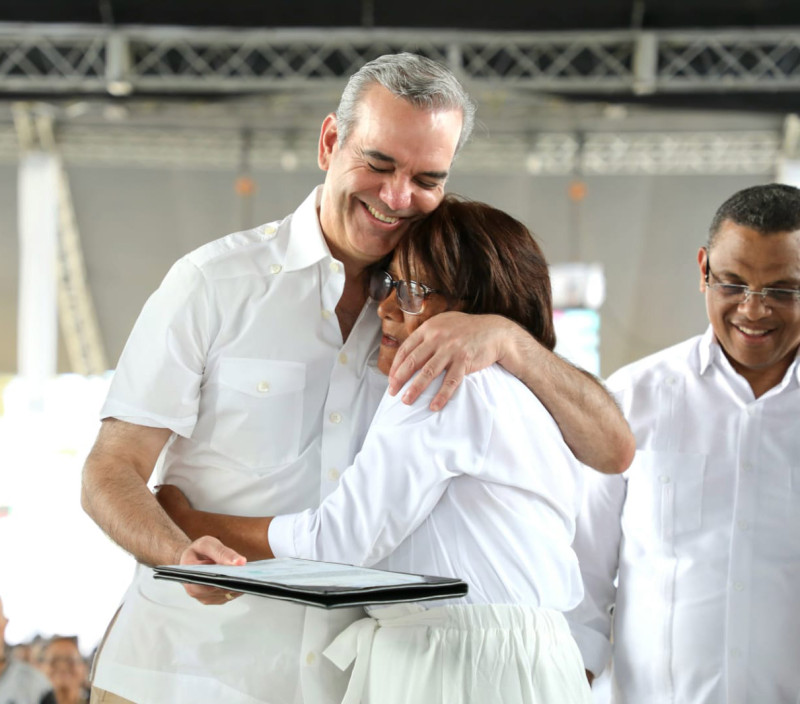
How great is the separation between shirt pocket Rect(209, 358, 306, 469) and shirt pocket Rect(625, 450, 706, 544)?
101 cm

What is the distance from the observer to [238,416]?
6.66 ft

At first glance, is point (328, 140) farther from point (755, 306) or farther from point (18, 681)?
point (18, 681)

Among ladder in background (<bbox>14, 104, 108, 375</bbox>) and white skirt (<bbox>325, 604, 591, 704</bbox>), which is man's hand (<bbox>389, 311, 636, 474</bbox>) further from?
ladder in background (<bbox>14, 104, 108, 375</bbox>)

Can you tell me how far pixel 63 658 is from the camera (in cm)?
511

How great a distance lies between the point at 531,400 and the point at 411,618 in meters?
0.40

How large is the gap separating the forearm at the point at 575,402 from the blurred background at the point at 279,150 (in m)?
4.70

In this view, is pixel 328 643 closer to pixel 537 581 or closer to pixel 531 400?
pixel 537 581

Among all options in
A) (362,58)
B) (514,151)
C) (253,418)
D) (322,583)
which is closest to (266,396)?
(253,418)

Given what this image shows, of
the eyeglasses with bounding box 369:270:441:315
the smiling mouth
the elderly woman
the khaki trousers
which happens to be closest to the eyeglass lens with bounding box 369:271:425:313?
the eyeglasses with bounding box 369:270:441:315

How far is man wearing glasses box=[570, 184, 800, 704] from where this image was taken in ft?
8.26

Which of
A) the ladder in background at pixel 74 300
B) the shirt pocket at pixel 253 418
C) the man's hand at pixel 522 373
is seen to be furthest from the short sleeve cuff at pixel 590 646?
the ladder in background at pixel 74 300

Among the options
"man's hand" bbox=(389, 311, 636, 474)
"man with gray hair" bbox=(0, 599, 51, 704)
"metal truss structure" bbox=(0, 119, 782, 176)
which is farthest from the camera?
"metal truss structure" bbox=(0, 119, 782, 176)

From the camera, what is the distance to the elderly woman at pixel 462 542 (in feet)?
5.43

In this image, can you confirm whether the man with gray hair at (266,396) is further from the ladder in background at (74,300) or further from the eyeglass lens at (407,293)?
the ladder in background at (74,300)
